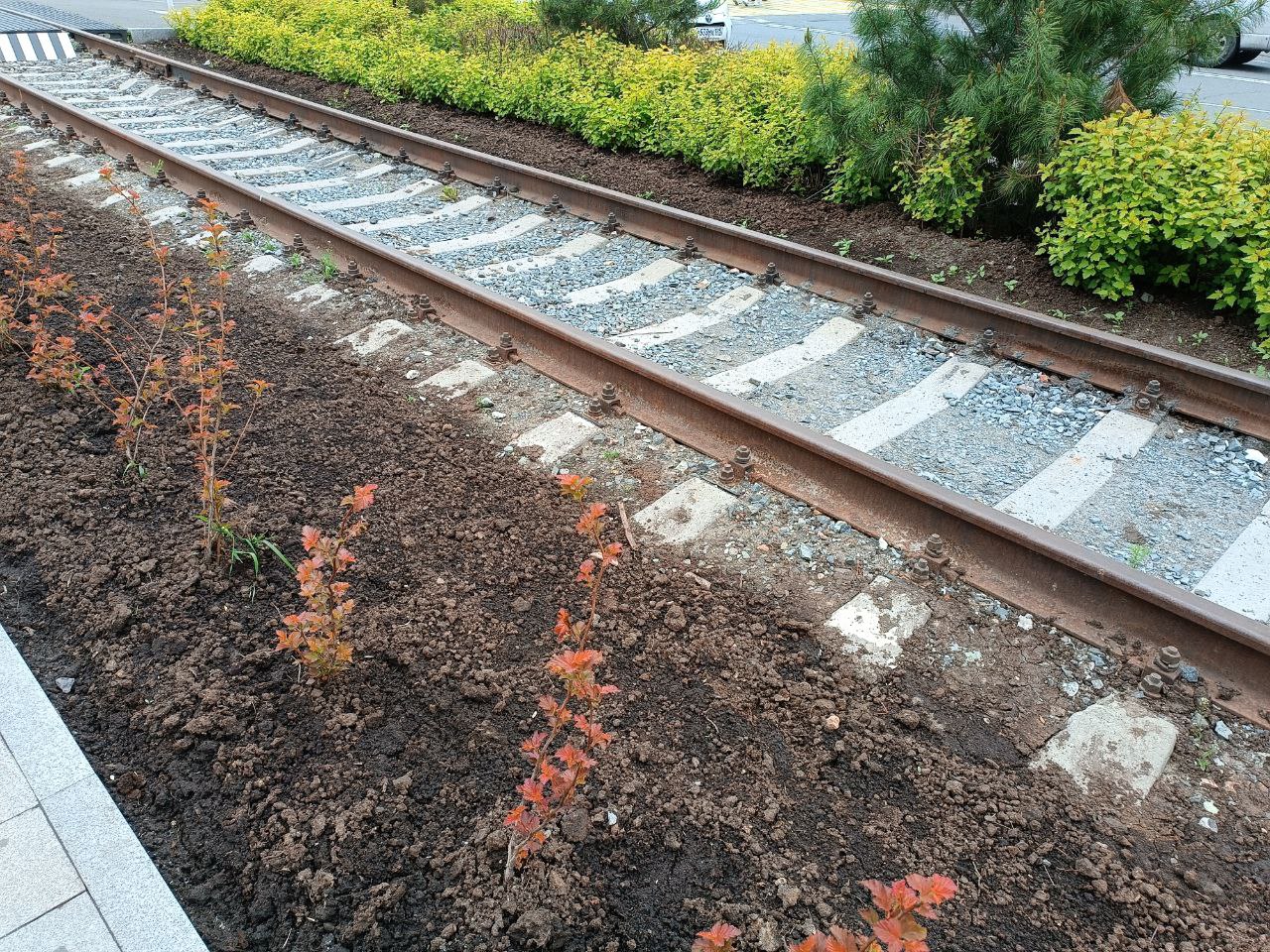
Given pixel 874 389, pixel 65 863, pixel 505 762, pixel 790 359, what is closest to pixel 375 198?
pixel 790 359

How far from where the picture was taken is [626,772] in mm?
2875

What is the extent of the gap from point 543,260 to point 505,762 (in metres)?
5.11

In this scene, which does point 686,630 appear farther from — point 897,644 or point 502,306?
point 502,306

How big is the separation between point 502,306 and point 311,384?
1.26m

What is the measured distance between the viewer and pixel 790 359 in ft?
18.4

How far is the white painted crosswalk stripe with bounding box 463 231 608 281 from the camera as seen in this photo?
22.7 feet

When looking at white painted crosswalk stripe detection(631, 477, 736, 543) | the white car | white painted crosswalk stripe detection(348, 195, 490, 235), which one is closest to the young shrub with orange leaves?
white painted crosswalk stripe detection(631, 477, 736, 543)

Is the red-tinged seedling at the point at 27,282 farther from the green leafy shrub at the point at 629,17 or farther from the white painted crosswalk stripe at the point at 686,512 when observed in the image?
the green leafy shrub at the point at 629,17

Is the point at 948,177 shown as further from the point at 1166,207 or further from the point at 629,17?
the point at 629,17

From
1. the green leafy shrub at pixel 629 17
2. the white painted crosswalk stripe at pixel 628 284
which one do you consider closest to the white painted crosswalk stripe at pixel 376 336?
the white painted crosswalk stripe at pixel 628 284

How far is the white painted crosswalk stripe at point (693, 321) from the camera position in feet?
19.1

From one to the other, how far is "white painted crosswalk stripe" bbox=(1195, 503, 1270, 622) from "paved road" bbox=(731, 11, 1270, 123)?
4292 mm

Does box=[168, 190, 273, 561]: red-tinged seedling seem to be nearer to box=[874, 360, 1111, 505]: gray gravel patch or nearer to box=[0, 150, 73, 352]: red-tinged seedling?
box=[0, 150, 73, 352]: red-tinged seedling

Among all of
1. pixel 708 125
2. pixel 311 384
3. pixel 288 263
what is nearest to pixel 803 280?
pixel 708 125
